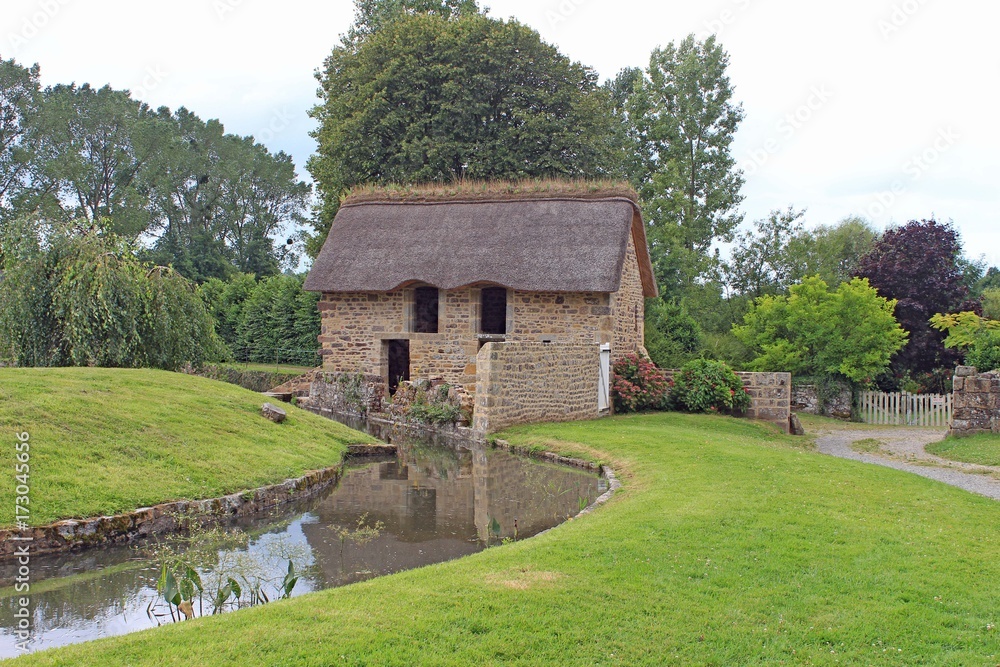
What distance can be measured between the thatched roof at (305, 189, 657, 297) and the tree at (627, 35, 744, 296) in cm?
1116

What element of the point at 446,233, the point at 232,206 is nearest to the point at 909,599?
the point at 446,233

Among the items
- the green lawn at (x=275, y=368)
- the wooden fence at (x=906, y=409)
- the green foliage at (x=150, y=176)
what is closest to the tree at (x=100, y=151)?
the green foliage at (x=150, y=176)

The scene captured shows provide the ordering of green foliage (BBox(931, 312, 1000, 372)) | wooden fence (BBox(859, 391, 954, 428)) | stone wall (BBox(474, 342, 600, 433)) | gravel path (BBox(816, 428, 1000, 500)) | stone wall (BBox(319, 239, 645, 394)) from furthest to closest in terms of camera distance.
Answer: wooden fence (BBox(859, 391, 954, 428))
stone wall (BBox(319, 239, 645, 394))
green foliage (BBox(931, 312, 1000, 372))
stone wall (BBox(474, 342, 600, 433))
gravel path (BBox(816, 428, 1000, 500))

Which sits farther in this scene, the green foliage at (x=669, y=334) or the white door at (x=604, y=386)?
the green foliage at (x=669, y=334)

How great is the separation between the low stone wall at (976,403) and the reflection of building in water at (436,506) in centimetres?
805

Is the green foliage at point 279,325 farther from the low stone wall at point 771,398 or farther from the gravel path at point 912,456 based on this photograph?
the gravel path at point 912,456

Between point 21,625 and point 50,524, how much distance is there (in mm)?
1899

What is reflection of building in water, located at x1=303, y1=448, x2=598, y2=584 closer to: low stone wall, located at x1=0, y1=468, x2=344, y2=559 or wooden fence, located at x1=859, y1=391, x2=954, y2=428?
low stone wall, located at x1=0, y1=468, x2=344, y2=559

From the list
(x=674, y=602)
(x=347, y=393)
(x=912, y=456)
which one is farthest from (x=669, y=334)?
(x=674, y=602)

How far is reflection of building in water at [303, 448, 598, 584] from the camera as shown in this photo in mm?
7809

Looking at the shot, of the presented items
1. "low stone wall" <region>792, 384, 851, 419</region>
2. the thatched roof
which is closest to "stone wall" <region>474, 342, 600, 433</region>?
the thatched roof

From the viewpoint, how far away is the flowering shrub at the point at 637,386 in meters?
18.7

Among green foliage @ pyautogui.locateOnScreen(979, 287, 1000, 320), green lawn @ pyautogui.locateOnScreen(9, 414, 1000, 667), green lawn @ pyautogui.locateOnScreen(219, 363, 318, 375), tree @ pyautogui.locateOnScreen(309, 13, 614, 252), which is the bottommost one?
green lawn @ pyautogui.locateOnScreen(9, 414, 1000, 667)

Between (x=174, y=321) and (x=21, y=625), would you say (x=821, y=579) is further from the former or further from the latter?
(x=174, y=321)
